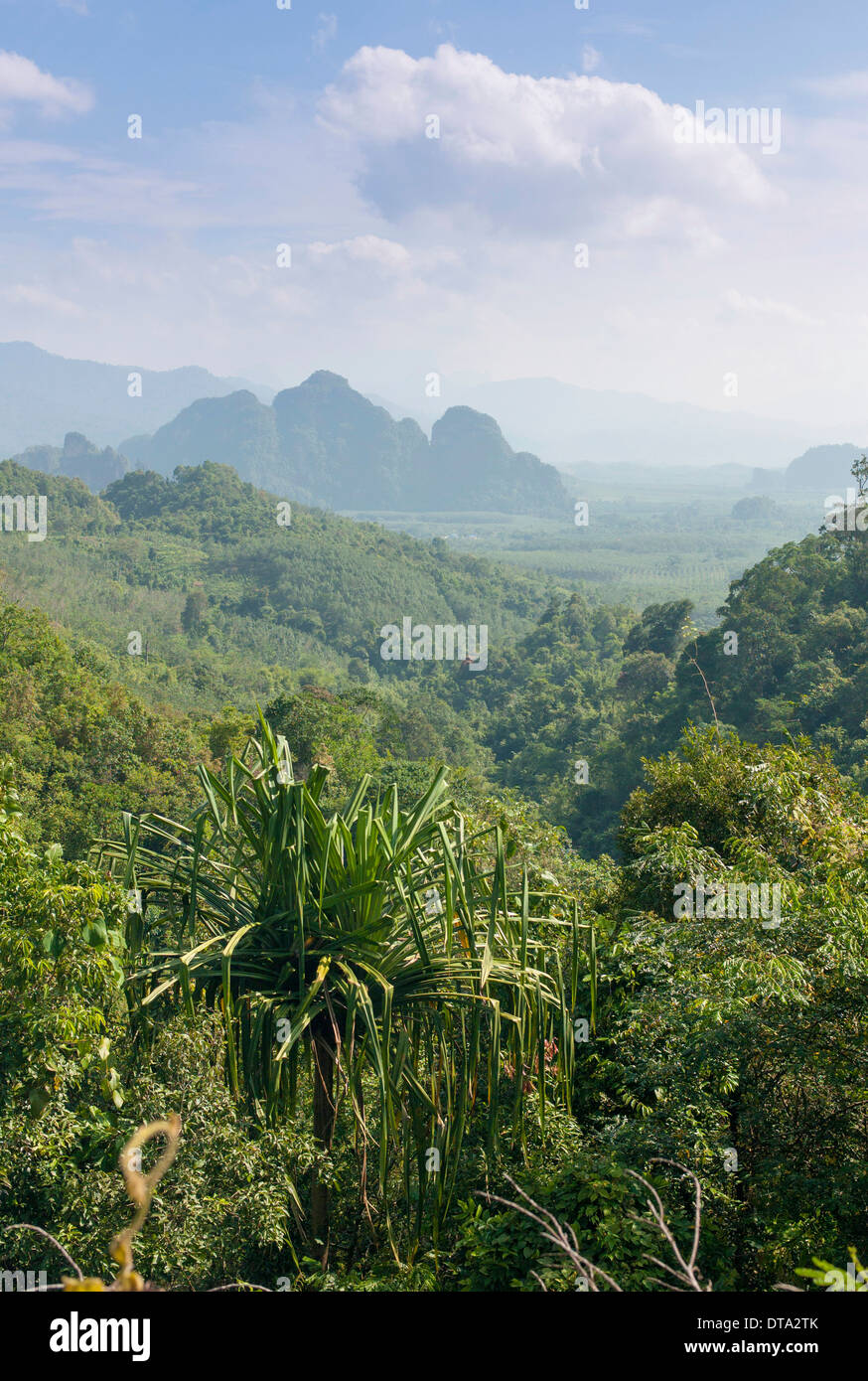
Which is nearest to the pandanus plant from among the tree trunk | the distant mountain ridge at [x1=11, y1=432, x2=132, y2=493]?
the tree trunk

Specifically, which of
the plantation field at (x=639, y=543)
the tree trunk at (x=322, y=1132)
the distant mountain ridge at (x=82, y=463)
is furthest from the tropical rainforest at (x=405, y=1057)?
the distant mountain ridge at (x=82, y=463)

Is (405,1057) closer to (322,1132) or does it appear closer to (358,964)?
(358,964)

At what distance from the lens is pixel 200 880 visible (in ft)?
11.9

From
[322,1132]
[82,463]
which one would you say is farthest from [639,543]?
[322,1132]

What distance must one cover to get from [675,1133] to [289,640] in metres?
64.0

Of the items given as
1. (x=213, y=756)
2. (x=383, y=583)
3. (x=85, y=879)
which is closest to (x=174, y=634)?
(x=383, y=583)

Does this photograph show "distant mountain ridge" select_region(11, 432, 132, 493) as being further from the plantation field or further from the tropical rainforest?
the tropical rainforest

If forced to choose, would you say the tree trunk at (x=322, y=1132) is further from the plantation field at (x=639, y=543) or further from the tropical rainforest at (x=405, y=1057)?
the plantation field at (x=639, y=543)

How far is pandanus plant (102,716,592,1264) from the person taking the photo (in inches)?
123

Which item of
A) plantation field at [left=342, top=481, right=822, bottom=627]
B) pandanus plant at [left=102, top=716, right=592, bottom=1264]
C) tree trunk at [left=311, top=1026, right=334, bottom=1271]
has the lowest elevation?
tree trunk at [left=311, top=1026, right=334, bottom=1271]

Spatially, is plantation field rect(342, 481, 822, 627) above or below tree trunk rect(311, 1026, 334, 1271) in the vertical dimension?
above

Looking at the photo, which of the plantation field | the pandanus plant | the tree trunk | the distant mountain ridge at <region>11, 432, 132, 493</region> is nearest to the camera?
the pandanus plant
